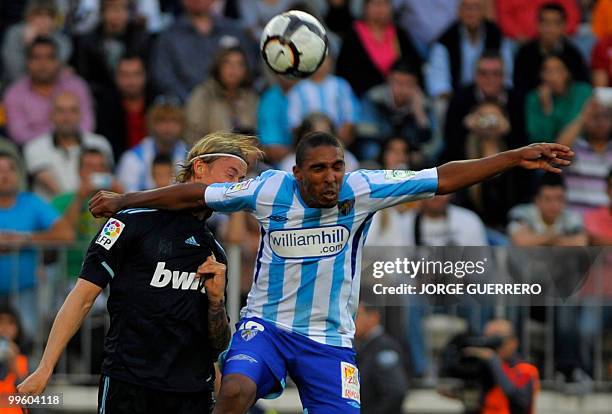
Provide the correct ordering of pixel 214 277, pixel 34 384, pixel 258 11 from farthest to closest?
pixel 258 11 < pixel 214 277 < pixel 34 384

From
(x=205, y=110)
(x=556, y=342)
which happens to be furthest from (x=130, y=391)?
(x=205, y=110)

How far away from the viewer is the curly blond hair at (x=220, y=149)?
7.91 m

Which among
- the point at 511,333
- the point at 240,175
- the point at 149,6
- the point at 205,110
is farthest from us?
the point at 149,6

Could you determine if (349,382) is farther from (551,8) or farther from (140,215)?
(551,8)

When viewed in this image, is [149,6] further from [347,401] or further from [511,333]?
[347,401]

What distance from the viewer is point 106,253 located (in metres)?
7.46

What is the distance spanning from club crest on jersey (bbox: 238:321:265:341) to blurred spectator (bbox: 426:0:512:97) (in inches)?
274

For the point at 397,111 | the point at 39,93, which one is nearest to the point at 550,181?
the point at 397,111

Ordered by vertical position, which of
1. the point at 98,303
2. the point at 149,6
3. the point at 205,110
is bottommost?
the point at 98,303

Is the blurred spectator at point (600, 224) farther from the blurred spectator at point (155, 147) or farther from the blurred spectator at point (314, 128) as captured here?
the blurred spectator at point (155, 147)

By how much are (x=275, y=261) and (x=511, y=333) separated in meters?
4.40

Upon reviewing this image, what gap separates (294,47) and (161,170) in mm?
3761

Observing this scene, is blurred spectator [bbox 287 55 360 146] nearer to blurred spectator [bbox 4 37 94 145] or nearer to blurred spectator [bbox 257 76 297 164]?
blurred spectator [bbox 257 76 297 164]

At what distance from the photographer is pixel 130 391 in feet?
24.3
